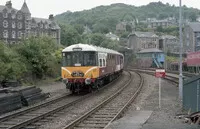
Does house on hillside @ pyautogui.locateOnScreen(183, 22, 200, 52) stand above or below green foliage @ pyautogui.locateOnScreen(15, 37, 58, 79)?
above

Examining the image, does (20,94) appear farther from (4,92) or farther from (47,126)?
(47,126)

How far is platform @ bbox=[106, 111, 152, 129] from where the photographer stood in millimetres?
10672

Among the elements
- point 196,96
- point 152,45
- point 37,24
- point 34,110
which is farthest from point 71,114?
point 152,45

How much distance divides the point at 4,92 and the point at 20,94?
976 millimetres

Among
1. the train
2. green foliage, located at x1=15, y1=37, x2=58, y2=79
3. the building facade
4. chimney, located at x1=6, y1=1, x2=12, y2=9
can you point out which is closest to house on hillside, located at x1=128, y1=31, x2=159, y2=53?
the building facade

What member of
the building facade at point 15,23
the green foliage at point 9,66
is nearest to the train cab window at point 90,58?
the green foliage at point 9,66

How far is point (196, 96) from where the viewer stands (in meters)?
12.9

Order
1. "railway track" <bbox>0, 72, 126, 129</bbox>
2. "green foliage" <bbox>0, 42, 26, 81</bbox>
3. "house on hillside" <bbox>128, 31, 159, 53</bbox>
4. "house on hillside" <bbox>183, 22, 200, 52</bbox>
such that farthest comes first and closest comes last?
"house on hillside" <bbox>128, 31, 159, 53</bbox>
"house on hillside" <bbox>183, 22, 200, 52</bbox>
"green foliage" <bbox>0, 42, 26, 81</bbox>
"railway track" <bbox>0, 72, 126, 129</bbox>

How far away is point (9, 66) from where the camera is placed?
2484 cm

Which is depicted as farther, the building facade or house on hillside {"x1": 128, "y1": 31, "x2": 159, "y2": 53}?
house on hillside {"x1": 128, "y1": 31, "x2": 159, "y2": 53}

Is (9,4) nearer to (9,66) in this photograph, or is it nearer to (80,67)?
(9,66)

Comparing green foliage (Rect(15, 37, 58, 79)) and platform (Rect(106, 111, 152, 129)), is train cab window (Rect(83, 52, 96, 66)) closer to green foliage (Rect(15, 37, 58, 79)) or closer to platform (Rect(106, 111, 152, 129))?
platform (Rect(106, 111, 152, 129))

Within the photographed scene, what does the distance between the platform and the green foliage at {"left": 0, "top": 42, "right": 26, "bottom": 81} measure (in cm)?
1320

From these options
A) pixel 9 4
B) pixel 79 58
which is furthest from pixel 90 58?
pixel 9 4
